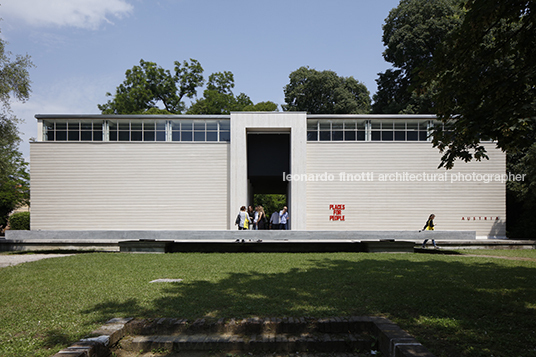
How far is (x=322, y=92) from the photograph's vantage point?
4331 cm

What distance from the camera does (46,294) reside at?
5.91 meters

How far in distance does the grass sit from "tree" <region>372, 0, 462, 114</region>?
26048 mm

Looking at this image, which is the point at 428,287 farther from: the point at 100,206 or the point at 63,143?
the point at 63,143

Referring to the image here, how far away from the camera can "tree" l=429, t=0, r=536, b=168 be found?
5.13 meters

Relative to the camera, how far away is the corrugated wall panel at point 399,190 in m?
21.8

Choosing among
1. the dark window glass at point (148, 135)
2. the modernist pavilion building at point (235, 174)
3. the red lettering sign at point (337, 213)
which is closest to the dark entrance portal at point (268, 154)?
the modernist pavilion building at point (235, 174)

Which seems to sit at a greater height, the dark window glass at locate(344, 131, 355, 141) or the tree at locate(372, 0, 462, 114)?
the tree at locate(372, 0, 462, 114)

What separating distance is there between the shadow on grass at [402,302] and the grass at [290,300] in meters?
0.01

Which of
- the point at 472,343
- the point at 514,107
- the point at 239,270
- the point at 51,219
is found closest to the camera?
the point at 472,343

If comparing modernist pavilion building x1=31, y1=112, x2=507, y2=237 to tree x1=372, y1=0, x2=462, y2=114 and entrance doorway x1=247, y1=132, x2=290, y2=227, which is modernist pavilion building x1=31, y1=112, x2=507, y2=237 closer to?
entrance doorway x1=247, y1=132, x2=290, y2=227

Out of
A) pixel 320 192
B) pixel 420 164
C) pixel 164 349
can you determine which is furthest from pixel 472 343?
pixel 420 164

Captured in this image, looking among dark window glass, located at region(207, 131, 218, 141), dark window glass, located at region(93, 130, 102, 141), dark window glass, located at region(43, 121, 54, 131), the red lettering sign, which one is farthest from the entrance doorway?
dark window glass, located at region(43, 121, 54, 131)

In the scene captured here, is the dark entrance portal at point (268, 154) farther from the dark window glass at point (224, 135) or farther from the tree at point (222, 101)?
the tree at point (222, 101)

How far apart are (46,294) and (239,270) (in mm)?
4128
